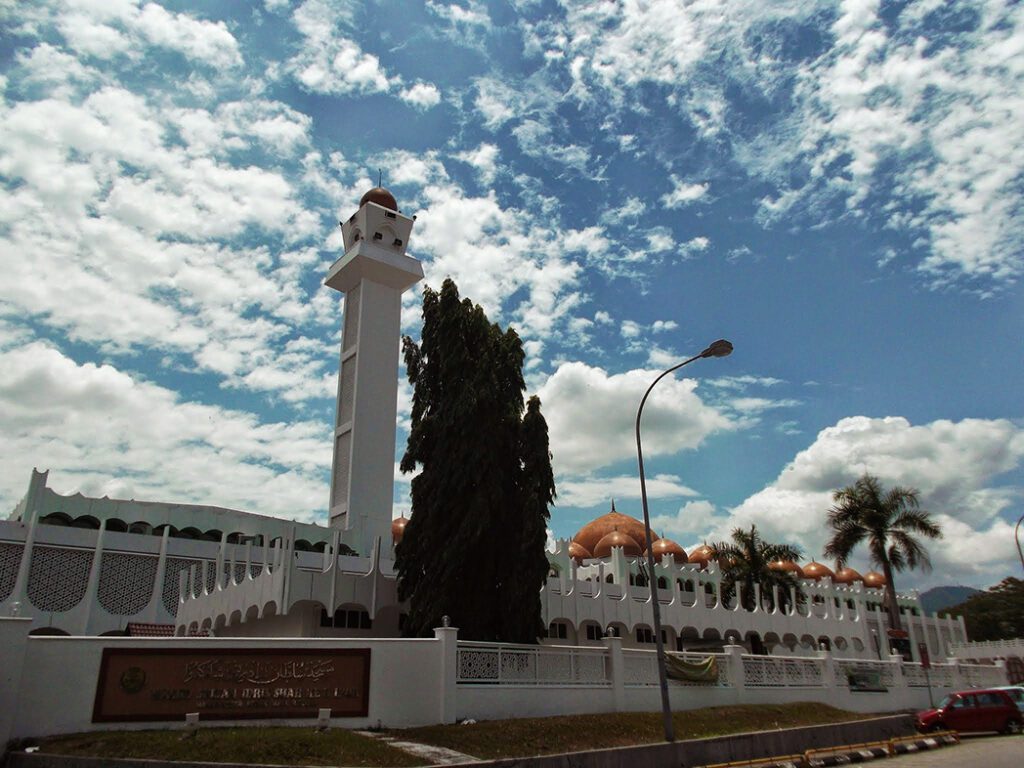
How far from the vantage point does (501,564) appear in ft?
68.2

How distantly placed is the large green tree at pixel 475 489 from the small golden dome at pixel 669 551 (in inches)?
1356

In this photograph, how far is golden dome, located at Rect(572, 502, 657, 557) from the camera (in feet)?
176

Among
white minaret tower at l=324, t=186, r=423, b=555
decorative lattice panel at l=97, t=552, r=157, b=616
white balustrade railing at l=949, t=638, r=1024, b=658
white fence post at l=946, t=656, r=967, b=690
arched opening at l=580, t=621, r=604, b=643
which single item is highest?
white minaret tower at l=324, t=186, r=423, b=555

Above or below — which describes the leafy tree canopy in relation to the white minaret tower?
below

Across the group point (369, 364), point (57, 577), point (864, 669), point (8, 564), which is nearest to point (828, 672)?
point (864, 669)

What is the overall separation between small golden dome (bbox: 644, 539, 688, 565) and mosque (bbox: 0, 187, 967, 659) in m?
2.82

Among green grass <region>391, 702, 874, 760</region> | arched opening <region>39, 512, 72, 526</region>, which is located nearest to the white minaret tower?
arched opening <region>39, 512, 72, 526</region>

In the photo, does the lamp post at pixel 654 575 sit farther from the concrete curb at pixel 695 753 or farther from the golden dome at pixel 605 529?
the golden dome at pixel 605 529

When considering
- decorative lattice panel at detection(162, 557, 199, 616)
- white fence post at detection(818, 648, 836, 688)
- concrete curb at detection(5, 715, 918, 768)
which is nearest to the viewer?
concrete curb at detection(5, 715, 918, 768)

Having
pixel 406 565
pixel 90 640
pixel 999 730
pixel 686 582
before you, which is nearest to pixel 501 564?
pixel 406 565

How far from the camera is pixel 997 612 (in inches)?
3248

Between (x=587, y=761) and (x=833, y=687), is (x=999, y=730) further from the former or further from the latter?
(x=587, y=761)

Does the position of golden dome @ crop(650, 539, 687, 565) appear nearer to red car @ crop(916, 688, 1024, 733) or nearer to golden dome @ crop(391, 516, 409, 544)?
golden dome @ crop(391, 516, 409, 544)

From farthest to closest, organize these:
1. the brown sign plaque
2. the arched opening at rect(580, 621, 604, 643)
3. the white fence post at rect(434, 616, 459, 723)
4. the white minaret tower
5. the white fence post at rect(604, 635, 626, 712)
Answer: the white minaret tower < the arched opening at rect(580, 621, 604, 643) < the white fence post at rect(604, 635, 626, 712) < the white fence post at rect(434, 616, 459, 723) < the brown sign plaque
